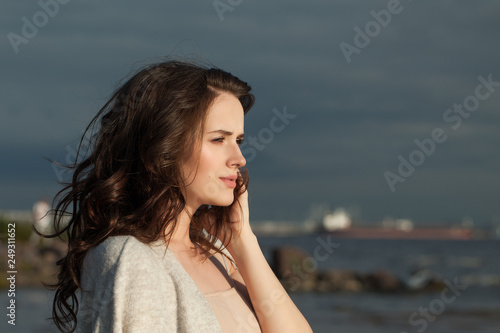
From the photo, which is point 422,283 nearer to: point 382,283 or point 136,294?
point 382,283

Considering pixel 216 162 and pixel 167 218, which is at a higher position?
pixel 216 162

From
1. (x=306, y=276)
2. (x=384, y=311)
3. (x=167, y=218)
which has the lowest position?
Result: (x=384, y=311)

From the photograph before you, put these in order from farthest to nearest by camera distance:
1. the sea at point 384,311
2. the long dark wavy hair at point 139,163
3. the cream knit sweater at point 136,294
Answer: the sea at point 384,311
the long dark wavy hair at point 139,163
the cream knit sweater at point 136,294

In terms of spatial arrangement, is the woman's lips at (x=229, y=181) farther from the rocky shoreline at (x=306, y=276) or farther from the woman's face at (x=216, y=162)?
the rocky shoreline at (x=306, y=276)

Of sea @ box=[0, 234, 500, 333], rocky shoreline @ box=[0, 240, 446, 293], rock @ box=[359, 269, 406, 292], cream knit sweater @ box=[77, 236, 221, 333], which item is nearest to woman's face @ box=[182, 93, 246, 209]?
cream knit sweater @ box=[77, 236, 221, 333]

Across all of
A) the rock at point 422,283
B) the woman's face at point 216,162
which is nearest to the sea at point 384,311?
Result: the rock at point 422,283

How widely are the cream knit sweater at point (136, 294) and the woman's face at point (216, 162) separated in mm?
272

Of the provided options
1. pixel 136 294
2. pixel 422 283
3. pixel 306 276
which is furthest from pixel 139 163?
pixel 422 283

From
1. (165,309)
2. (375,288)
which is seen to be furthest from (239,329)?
(375,288)

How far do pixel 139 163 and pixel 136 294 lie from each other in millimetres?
480

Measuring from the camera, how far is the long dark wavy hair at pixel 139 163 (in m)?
2.07

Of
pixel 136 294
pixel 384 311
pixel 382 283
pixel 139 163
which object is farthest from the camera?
pixel 382 283

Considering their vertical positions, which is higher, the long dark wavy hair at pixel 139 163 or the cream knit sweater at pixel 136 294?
the long dark wavy hair at pixel 139 163

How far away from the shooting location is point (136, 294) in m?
1.82
